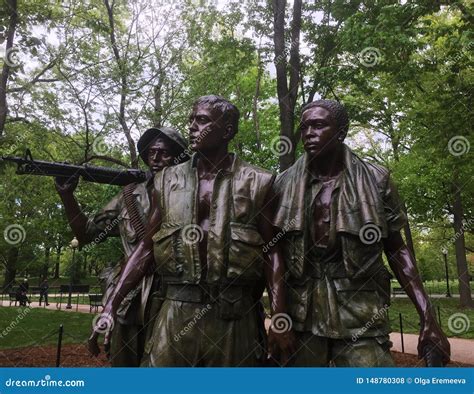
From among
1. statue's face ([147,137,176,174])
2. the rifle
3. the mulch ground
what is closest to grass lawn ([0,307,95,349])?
the mulch ground

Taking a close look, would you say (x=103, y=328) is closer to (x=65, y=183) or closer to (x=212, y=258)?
(x=212, y=258)

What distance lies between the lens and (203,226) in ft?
10.1

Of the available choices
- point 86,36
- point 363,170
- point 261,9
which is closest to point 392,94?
point 261,9

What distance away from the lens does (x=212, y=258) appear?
287 centimetres

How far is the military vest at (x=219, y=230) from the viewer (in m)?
2.88

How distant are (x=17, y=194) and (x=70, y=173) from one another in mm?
12174

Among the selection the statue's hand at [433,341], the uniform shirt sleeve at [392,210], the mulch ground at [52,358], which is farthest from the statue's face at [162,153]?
the mulch ground at [52,358]

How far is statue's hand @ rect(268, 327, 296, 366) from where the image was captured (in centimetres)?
288

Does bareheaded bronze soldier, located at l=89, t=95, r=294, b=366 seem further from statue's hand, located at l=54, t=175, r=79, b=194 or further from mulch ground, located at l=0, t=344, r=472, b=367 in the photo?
mulch ground, located at l=0, t=344, r=472, b=367

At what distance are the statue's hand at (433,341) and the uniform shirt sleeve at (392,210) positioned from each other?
1.99 ft

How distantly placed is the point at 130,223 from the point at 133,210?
0.11m

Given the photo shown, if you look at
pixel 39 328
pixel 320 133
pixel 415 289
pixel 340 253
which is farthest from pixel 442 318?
pixel 320 133
